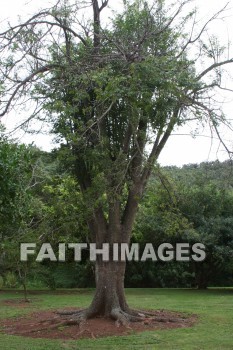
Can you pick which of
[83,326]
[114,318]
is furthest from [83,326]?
[114,318]

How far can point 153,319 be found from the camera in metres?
11.1

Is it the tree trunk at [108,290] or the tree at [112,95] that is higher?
the tree at [112,95]

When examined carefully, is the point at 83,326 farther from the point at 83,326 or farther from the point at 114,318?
the point at 114,318

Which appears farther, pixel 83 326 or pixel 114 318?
pixel 114 318

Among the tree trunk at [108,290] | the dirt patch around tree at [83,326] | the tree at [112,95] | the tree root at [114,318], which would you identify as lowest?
the dirt patch around tree at [83,326]

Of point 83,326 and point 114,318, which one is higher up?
point 114,318

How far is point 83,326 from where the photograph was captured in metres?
10.3

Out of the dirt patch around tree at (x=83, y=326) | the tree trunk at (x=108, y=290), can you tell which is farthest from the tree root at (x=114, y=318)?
the tree trunk at (x=108, y=290)

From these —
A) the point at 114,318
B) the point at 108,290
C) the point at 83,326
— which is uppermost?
the point at 108,290

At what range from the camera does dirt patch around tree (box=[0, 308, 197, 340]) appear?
981 cm

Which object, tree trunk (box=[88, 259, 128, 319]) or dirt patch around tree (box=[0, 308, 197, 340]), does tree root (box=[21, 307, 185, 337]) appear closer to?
dirt patch around tree (box=[0, 308, 197, 340])

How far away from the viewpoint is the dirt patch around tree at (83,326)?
981cm

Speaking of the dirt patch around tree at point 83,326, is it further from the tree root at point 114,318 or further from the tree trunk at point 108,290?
the tree trunk at point 108,290

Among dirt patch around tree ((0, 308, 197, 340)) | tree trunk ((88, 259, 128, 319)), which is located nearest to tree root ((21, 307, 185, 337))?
dirt patch around tree ((0, 308, 197, 340))
